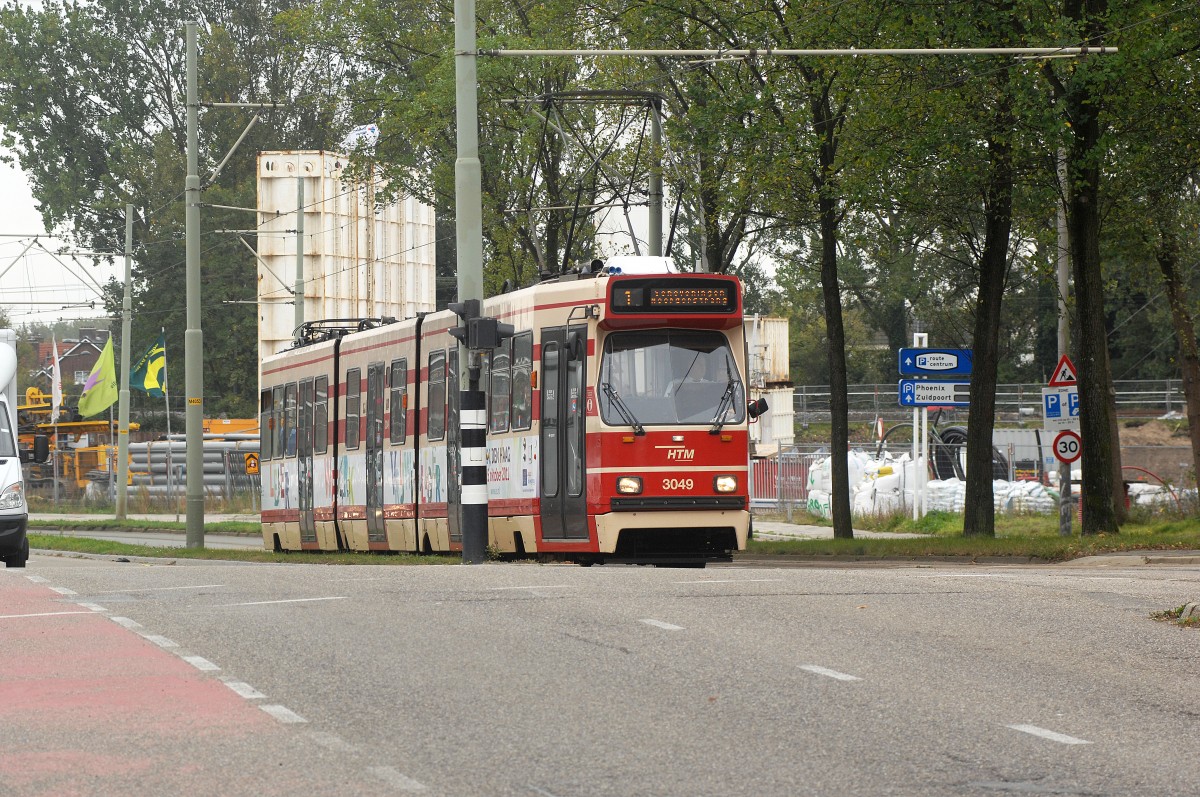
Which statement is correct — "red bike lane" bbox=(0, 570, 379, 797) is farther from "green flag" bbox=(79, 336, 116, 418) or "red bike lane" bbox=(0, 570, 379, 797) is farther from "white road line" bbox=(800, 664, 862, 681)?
"green flag" bbox=(79, 336, 116, 418)

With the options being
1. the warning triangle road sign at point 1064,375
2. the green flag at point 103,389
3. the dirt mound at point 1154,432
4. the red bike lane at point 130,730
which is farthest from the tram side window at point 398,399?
the dirt mound at point 1154,432

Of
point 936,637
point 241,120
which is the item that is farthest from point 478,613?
point 241,120

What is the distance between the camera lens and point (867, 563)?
A: 25.5m

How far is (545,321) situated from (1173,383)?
4681cm

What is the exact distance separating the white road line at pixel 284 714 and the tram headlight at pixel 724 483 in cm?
1181

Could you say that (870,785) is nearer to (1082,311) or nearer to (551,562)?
(551,562)

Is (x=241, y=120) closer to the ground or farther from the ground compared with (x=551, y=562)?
farther from the ground

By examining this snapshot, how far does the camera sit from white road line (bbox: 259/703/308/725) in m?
8.63

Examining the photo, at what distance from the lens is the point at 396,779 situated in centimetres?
735

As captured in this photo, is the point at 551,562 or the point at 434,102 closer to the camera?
the point at 551,562

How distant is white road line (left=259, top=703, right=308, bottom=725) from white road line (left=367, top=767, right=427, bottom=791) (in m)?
1.18

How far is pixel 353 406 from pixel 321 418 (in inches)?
70.3

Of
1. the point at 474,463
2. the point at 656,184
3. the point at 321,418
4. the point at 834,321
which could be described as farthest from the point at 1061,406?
the point at 321,418

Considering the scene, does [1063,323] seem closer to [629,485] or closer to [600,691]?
[629,485]
